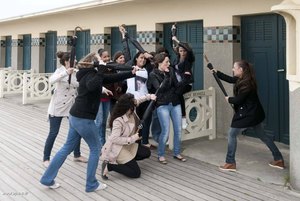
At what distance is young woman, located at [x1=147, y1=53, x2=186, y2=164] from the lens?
17.2 ft

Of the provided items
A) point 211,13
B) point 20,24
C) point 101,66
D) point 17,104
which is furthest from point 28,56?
point 101,66

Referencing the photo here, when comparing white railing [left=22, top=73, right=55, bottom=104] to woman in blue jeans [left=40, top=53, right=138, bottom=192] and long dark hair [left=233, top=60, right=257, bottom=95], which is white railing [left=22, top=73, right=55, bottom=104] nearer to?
woman in blue jeans [left=40, top=53, right=138, bottom=192]

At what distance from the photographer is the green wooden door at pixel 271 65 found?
247 inches

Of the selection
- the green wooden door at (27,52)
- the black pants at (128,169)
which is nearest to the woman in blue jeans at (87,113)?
the black pants at (128,169)

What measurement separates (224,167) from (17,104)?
8004mm

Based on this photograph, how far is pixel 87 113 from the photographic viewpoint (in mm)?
4223

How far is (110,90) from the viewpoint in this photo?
5.82m

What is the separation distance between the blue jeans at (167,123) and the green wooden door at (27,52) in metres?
10.7

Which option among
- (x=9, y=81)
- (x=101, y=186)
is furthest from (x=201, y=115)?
(x=9, y=81)

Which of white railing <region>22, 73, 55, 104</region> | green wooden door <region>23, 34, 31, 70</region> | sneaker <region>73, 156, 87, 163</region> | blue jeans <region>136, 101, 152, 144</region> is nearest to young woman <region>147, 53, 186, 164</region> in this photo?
blue jeans <region>136, 101, 152, 144</region>

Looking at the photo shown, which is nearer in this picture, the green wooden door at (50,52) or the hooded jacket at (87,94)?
the hooded jacket at (87,94)

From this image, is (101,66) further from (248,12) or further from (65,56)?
(248,12)

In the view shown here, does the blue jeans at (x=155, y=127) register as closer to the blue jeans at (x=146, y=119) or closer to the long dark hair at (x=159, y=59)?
the blue jeans at (x=146, y=119)

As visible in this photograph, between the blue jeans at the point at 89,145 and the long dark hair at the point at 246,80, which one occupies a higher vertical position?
the long dark hair at the point at 246,80
